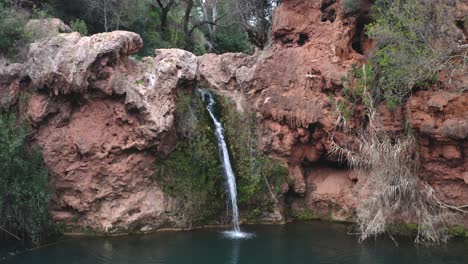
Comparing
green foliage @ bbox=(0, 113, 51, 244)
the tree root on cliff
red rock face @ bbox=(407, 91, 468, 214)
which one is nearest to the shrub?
the tree root on cliff

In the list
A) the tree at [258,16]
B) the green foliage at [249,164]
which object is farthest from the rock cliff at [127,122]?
the tree at [258,16]

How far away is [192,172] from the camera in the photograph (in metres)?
16.9

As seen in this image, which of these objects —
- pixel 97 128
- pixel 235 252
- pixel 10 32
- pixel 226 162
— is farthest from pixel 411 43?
pixel 10 32

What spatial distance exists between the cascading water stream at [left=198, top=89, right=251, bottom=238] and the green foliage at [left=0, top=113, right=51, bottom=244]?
5817 mm

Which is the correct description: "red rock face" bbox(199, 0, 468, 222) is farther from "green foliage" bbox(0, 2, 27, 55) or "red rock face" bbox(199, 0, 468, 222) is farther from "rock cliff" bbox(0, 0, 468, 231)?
"green foliage" bbox(0, 2, 27, 55)

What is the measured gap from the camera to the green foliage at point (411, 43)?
14.1 metres

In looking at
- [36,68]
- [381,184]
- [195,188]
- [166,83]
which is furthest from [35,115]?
[381,184]

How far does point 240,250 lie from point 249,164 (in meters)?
4.27

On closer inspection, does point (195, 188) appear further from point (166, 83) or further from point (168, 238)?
point (166, 83)

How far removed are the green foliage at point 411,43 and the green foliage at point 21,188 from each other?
36.6ft

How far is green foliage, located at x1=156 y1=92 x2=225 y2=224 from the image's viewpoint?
16547 millimetres

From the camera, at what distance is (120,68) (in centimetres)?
1598

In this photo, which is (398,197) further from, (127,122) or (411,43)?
(127,122)

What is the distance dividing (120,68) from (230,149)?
4921 mm
